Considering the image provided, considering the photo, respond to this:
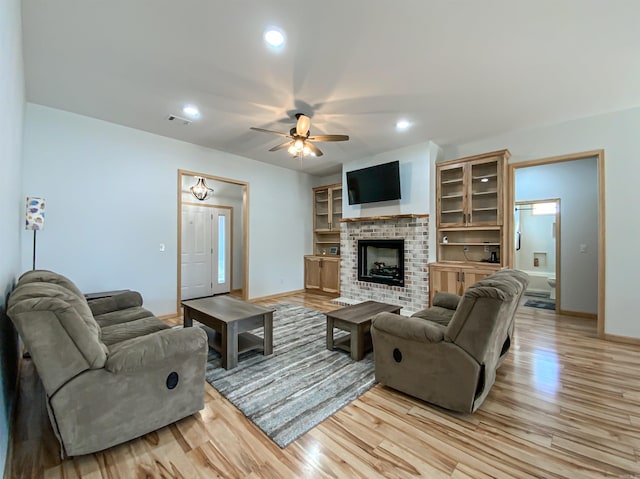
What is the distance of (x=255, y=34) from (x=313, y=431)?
299 centimetres

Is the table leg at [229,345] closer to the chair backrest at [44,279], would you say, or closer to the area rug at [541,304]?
the chair backrest at [44,279]

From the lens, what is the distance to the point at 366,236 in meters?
5.65

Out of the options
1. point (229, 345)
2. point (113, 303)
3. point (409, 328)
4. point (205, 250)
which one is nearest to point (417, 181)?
point (409, 328)

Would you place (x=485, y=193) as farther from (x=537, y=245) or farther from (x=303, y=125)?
(x=537, y=245)

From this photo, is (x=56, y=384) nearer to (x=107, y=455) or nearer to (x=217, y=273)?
(x=107, y=455)

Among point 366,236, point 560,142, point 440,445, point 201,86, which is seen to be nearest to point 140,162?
point 201,86

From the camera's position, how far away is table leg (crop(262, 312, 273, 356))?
2951 mm

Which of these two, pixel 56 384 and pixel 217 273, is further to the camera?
pixel 217 273

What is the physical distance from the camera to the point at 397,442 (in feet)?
5.78

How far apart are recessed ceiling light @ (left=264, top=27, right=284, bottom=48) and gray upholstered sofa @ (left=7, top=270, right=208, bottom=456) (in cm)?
231

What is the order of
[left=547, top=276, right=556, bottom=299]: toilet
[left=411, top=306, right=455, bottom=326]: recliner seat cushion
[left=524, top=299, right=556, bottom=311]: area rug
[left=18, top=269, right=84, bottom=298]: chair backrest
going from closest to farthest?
[left=18, top=269, right=84, bottom=298]: chair backrest, [left=411, top=306, right=455, bottom=326]: recliner seat cushion, [left=524, top=299, right=556, bottom=311]: area rug, [left=547, top=276, right=556, bottom=299]: toilet

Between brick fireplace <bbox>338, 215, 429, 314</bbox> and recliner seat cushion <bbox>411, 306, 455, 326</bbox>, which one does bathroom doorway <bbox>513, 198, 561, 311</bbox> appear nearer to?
brick fireplace <bbox>338, 215, 429, 314</bbox>

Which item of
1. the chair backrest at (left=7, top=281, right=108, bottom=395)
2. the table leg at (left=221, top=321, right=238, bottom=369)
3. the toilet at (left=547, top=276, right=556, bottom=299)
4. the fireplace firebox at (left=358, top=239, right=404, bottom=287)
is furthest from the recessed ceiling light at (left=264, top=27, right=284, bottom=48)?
the toilet at (left=547, top=276, right=556, bottom=299)

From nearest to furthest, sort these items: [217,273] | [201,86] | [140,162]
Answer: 1. [201,86]
2. [140,162]
3. [217,273]
